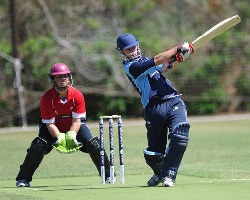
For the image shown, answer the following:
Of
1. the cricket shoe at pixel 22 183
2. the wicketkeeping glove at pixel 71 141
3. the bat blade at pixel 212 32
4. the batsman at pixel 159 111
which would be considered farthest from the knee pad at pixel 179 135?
the cricket shoe at pixel 22 183

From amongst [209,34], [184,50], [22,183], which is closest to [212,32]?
[209,34]

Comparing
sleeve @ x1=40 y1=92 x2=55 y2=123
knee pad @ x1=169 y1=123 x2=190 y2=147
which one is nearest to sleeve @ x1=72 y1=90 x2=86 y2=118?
sleeve @ x1=40 y1=92 x2=55 y2=123

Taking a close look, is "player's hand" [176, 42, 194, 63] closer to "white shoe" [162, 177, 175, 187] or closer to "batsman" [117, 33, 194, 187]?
"batsman" [117, 33, 194, 187]

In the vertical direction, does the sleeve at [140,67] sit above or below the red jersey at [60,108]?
above

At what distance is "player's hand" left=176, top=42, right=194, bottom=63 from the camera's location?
358 inches

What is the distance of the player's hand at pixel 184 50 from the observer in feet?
29.8

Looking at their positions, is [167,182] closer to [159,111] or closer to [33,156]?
[159,111]

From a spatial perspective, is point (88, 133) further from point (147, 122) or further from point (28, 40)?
point (28, 40)

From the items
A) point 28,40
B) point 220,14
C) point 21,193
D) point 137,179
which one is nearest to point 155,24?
point 220,14

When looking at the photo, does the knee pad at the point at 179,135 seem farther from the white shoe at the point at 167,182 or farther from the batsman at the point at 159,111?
the white shoe at the point at 167,182

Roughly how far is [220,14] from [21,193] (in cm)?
1649

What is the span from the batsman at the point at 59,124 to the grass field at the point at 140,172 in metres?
0.32

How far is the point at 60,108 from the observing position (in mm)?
10227

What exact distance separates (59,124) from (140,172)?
217 centimetres
